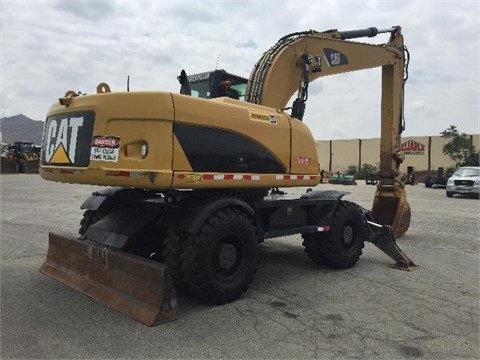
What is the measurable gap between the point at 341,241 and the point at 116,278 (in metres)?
3.29

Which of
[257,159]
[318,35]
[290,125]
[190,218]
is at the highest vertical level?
[318,35]

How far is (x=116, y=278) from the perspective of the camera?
15.4 feet

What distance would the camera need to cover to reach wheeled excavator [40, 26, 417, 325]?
14.5ft

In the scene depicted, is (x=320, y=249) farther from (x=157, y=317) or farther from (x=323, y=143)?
(x=323, y=143)

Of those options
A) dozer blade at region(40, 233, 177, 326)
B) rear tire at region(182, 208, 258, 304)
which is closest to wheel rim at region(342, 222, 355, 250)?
rear tire at region(182, 208, 258, 304)

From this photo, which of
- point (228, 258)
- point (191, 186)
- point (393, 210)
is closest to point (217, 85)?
point (191, 186)

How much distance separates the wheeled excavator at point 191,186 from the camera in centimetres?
442

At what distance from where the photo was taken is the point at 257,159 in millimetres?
5332

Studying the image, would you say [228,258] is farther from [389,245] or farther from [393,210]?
[393,210]

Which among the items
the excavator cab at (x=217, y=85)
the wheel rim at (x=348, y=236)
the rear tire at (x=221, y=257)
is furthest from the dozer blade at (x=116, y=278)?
the wheel rim at (x=348, y=236)

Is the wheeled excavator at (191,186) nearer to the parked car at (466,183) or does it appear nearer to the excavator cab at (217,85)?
the excavator cab at (217,85)

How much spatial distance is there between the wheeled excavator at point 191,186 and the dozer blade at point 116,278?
13 millimetres

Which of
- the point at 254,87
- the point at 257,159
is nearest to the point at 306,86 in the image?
the point at 254,87

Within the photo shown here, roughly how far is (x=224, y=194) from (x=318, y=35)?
146 inches
